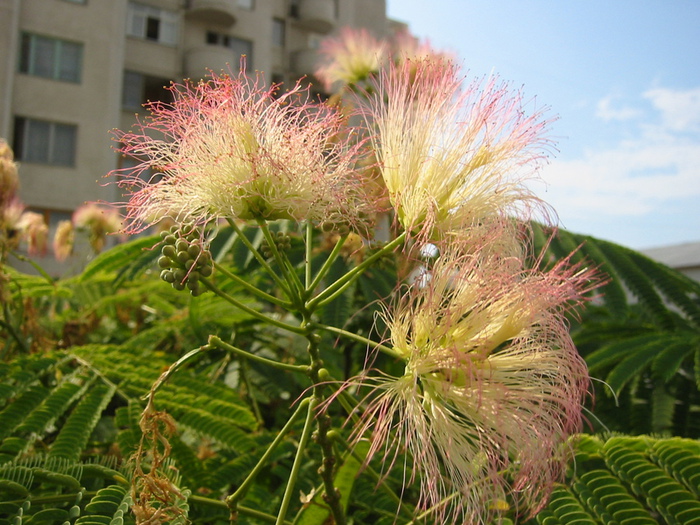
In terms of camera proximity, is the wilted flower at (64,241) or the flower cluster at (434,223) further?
the wilted flower at (64,241)

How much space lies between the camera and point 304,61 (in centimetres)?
2352

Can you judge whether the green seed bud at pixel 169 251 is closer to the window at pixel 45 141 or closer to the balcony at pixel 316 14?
the window at pixel 45 141

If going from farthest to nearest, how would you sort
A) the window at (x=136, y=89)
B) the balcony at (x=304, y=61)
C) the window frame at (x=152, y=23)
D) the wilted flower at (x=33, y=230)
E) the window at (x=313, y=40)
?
the window at (x=313, y=40) → the balcony at (x=304, y=61) → the window frame at (x=152, y=23) → the window at (x=136, y=89) → the wilted flower at (x=33, y=230)

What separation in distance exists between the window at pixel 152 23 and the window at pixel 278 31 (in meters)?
4.66

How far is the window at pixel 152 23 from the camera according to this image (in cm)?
2006

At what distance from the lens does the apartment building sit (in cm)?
1720

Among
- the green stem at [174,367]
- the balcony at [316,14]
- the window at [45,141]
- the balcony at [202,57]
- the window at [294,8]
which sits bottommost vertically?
the green stem at [174,367]

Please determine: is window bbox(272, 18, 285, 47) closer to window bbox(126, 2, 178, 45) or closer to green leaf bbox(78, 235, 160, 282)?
window bbox(126, 2, 178, 45)

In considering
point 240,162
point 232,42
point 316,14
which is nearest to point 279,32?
point 316,14

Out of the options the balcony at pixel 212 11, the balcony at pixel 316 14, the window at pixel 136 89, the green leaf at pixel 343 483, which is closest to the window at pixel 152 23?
the balcony at pixel 212 11

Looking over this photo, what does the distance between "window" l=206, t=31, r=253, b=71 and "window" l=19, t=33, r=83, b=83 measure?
511cm

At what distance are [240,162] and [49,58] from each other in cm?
1894

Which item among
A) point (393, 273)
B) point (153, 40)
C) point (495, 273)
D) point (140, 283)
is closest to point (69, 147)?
point (153, 40)

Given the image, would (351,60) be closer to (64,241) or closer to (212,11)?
(64,241)
